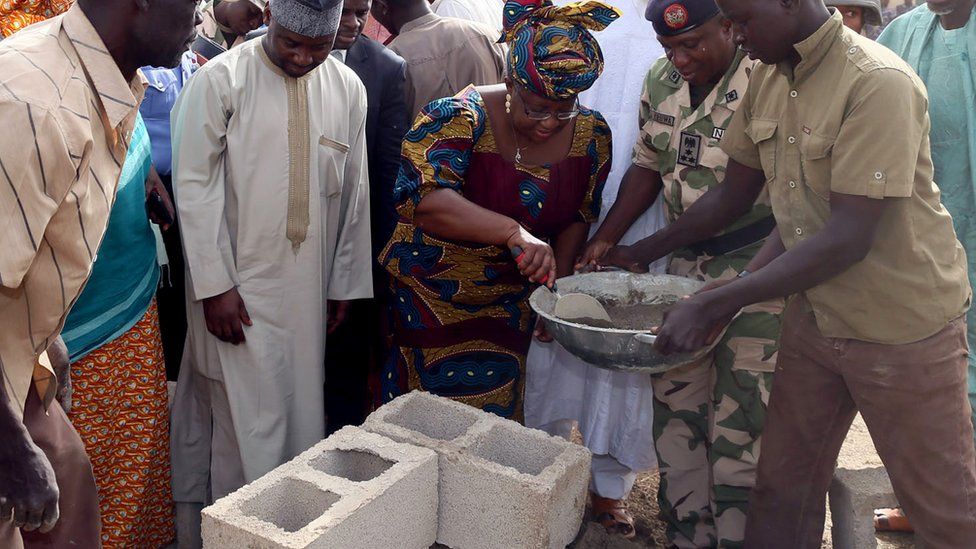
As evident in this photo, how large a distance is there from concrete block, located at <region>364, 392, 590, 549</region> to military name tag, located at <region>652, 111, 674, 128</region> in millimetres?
1165

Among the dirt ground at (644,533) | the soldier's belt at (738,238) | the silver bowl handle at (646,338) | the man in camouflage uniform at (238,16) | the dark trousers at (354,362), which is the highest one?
the man in camouflage uniform at (238,16)

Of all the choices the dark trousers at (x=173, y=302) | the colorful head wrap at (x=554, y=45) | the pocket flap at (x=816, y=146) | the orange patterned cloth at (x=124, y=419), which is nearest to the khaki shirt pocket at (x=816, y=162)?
the pocket flap at (x=816, y=146)

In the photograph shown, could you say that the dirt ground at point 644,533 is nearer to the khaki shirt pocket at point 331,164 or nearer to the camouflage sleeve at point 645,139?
the camouflage sleeve at point 645,139

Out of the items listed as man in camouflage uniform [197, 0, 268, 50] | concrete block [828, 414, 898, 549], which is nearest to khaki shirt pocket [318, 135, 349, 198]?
man in camouflage uniform [197, 0, 268, 50]

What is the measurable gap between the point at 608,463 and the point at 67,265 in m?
2.45

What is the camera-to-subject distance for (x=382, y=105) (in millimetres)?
3561

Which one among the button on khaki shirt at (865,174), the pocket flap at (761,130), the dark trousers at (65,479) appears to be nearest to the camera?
the dark trousers at (65,479)

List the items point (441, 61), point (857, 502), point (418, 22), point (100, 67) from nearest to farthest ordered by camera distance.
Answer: point (100, 67) < point (857, 502) < point (441, 61) < point (418, 22)

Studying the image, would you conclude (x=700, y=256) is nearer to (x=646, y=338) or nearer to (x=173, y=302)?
(x=646, y=338)

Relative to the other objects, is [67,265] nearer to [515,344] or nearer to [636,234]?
[515,344]

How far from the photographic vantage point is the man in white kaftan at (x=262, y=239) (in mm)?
2838

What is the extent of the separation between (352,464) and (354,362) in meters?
1.27

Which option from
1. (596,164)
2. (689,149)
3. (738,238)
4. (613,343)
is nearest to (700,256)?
(738,238)

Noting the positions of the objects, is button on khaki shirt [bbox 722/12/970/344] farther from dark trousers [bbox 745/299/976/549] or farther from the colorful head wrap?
the colorful head wrap
